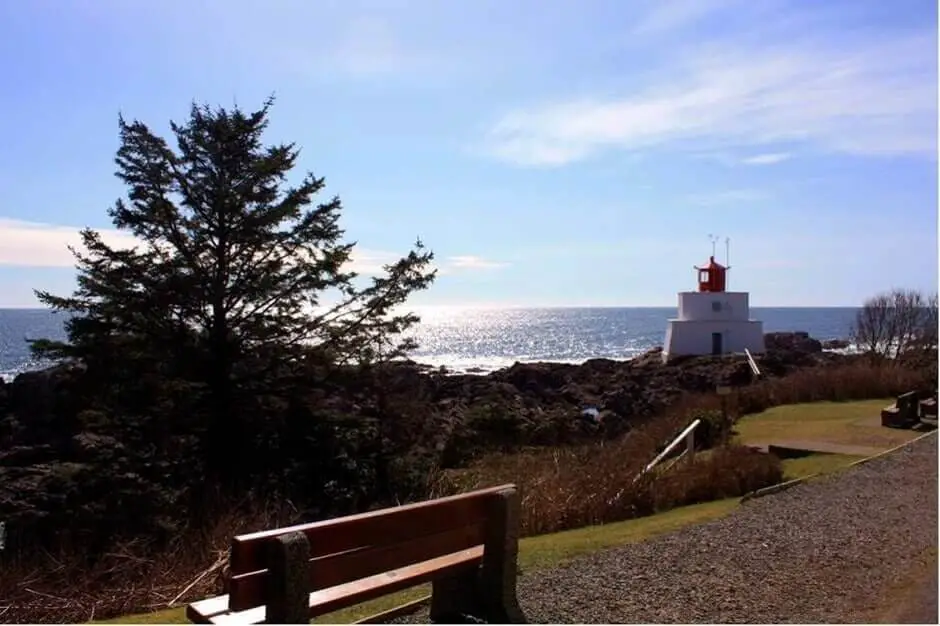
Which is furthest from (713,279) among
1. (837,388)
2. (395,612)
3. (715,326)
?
(395,612)

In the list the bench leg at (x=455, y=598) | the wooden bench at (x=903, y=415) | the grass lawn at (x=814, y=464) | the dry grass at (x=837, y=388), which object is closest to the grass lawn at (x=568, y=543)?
the bench leg at (x=455, y=598)

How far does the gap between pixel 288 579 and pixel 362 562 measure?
1.62ft

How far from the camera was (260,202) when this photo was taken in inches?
614

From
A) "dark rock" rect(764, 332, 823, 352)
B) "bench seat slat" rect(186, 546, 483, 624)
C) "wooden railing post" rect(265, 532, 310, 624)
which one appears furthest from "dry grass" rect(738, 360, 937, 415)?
"dark rock" rect(764, 332, 823, 352)

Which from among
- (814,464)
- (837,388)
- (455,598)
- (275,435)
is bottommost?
(275,435)

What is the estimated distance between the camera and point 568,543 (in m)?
7.19

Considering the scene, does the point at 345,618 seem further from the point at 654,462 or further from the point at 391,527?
the point at 654,462

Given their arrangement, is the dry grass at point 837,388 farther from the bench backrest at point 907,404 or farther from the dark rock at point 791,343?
the dark rock at point 791,343

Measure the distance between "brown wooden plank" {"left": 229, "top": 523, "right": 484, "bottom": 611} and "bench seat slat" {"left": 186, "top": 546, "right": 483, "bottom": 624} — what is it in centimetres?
5

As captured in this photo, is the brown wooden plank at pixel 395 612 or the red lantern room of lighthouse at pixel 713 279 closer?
the brown wooden plank at pixel 395 612

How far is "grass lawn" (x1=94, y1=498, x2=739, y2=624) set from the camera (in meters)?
5.49

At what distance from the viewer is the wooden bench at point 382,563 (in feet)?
11.2

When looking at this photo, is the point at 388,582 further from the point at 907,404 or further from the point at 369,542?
the point at 907,404

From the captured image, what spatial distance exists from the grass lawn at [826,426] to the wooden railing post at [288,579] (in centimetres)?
1068
